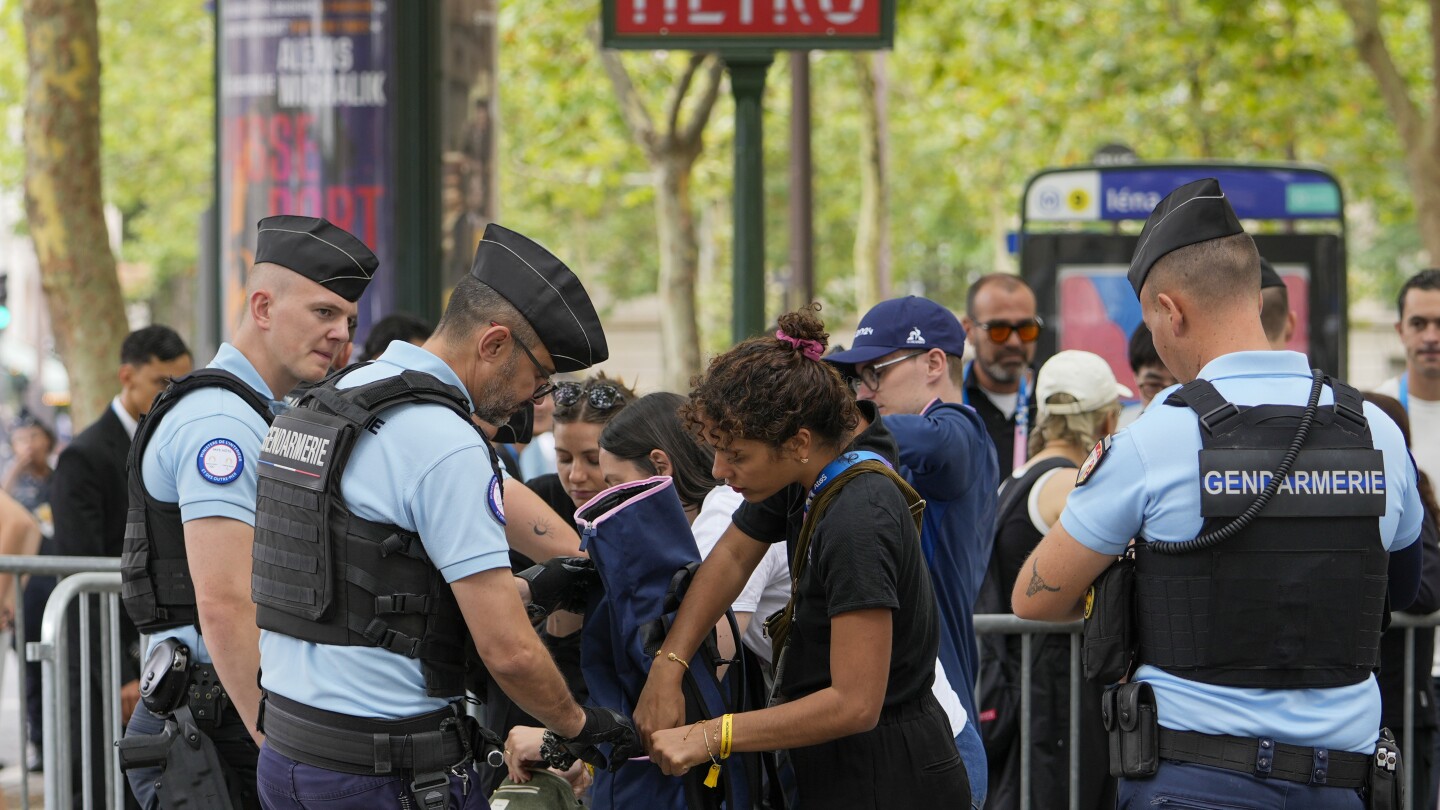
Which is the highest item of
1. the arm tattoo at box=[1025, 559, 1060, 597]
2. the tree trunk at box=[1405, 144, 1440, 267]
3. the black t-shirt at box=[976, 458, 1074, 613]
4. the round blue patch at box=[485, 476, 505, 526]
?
the tree trunk at box=[1405, 144, 1440, 267]

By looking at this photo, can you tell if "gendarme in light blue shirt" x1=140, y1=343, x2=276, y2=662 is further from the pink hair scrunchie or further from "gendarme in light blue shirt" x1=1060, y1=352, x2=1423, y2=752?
"gendarme in light blue shirt" x1=1060, y1=352, x2=1423, y2=752

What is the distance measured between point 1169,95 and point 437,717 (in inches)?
804

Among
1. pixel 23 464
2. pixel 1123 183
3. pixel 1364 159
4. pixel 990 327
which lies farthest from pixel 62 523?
pixel 1364 159

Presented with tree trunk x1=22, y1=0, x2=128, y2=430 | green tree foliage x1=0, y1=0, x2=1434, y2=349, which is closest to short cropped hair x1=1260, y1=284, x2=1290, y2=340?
tree trunk x1=22, y1=0, x2=128, y2=430

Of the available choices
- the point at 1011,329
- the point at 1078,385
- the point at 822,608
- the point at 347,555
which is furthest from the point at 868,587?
the point at 1011,329

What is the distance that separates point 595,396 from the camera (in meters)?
4.54

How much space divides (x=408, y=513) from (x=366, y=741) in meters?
0.45

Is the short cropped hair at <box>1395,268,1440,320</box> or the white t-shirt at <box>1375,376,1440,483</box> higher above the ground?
the short cropped hair at <box>1395,268,1440,320</box>

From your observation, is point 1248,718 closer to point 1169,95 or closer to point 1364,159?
point 1169,95

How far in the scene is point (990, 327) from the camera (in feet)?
20.8

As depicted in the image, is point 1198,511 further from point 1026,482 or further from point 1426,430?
point 1426,430

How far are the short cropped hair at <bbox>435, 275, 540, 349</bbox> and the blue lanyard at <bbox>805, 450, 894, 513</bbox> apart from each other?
63 cm

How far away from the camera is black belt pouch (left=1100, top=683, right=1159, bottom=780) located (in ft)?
10.4

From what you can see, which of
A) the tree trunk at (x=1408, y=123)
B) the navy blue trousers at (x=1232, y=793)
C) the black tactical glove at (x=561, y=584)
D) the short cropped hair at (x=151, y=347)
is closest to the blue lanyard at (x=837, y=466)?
the black tactical glove at (x=561, y=584)
